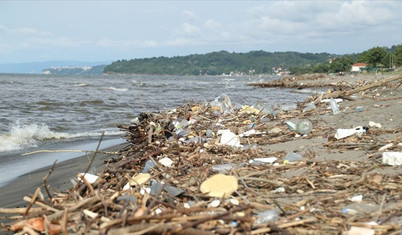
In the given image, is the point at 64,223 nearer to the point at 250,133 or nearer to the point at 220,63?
the point at 250,133

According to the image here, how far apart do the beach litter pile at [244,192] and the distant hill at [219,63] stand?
150 m

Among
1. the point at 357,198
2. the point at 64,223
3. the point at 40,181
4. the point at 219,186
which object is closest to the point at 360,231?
the point at 357,198

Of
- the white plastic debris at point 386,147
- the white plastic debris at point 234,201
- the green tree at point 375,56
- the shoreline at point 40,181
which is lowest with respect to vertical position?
the shoreline at point 40,181

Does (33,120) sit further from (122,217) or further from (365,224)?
(365,224)

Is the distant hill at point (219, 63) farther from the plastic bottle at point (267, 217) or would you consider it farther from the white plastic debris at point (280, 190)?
the plastic bottle at point (267, 217)

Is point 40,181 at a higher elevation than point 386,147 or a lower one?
lower

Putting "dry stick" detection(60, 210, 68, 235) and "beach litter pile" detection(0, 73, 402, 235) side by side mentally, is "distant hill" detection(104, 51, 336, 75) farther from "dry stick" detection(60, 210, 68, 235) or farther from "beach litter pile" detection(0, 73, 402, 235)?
"dry stick" detection(60, 210, 68, 235)

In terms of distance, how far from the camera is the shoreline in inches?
168

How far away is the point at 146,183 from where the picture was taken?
317cm

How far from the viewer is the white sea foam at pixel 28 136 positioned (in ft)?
24.9

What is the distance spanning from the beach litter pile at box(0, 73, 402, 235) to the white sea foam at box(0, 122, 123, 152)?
3898 mm

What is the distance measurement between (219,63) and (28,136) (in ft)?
543

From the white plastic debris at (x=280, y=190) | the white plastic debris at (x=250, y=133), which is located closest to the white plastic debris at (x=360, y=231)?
the white plastic debris at (x=280, y=190)

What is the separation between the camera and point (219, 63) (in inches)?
6762
